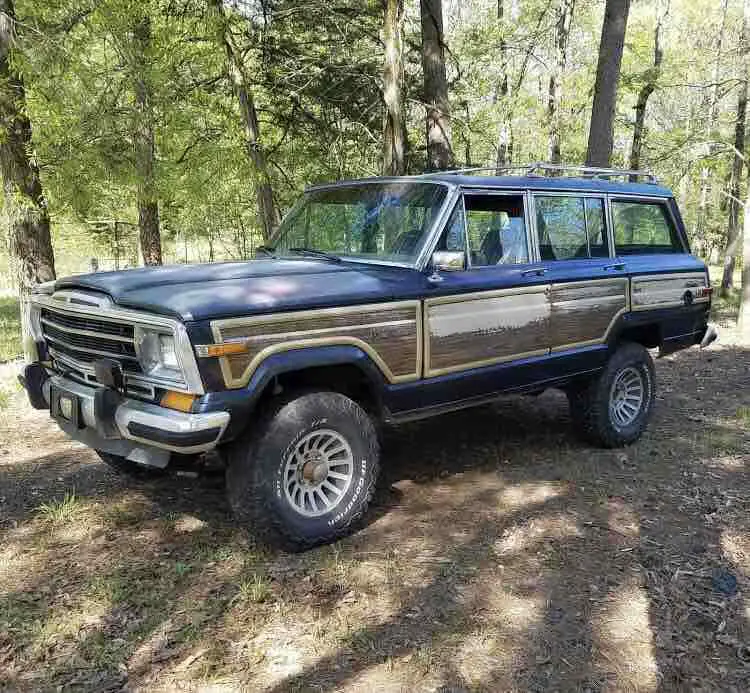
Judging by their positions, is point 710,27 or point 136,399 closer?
point 136,399

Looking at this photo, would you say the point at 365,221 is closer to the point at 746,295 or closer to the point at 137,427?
the point at 137,427

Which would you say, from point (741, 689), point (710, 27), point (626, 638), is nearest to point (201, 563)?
point (626, 638)

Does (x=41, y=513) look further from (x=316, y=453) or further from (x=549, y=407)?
(x=549, y=407)

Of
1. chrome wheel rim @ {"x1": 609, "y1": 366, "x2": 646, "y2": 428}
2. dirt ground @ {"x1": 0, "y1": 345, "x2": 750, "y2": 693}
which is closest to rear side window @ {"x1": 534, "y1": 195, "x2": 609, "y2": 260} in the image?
chrome wheel rim @ {"x1": 609, "y1": 366, "x2": 646, "y2": 428}

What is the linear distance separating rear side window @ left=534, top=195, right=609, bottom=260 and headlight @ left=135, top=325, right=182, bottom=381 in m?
2.91

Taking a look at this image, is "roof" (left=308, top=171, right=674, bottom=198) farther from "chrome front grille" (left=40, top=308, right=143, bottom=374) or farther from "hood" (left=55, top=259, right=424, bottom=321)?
"chrome front grille" (left=40, top=308, right=143, bottom=374)

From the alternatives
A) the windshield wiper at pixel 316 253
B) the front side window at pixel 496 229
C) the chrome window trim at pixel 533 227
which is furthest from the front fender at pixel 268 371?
the chrome window trim at pixel 533 227

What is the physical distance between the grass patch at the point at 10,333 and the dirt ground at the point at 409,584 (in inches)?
231

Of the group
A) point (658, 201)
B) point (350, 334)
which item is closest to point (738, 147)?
point (658, 201)

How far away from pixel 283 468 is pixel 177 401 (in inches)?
27.1

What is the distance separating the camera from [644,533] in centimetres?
400

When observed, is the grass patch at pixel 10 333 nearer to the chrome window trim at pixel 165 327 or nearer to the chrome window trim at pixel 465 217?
the chrome window trim at pixel 165 327

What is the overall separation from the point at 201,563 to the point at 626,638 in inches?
88.2

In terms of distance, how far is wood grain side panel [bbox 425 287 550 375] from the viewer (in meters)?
4.14
